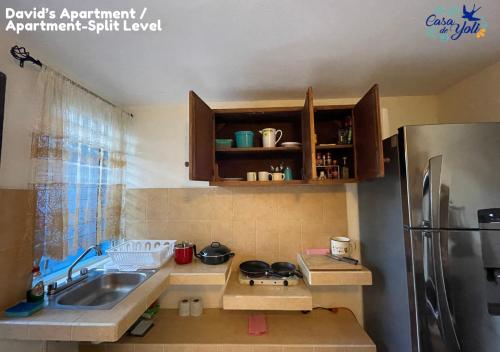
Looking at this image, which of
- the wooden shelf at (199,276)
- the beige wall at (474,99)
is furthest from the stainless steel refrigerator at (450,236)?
the wooden shelf at (199,276)

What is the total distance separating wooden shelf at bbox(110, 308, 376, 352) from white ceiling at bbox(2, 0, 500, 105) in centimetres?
162

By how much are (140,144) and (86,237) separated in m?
0.79

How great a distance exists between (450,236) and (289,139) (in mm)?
1071

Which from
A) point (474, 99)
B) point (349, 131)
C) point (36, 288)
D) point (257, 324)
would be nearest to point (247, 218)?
point (257, 324)

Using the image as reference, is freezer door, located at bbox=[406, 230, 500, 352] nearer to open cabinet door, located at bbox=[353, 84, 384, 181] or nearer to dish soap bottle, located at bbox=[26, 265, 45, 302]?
open cabinet door, located at bbox=[353, 84, 384, 181]

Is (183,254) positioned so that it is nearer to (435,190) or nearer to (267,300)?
(267,300)

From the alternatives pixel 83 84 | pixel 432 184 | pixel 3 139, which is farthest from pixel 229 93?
pixel 432 184

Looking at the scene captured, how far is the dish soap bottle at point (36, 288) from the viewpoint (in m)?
0.95

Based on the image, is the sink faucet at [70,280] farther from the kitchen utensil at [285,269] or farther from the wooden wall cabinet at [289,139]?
the kitchen utensil at [285,269]

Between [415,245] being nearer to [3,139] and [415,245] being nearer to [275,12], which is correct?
[275,12]

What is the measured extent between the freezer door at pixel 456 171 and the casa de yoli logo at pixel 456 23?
450 millimetres

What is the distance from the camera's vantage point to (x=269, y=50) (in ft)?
3.53

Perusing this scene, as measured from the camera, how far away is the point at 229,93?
1542 mm

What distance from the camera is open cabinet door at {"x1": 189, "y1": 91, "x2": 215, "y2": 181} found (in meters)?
1.15
